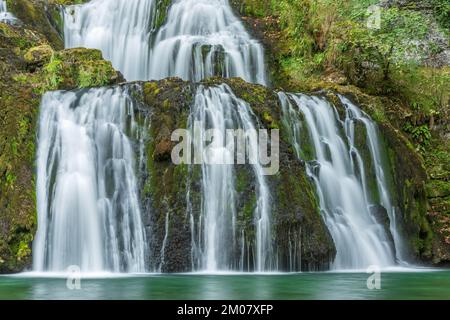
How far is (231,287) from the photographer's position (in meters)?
7.92

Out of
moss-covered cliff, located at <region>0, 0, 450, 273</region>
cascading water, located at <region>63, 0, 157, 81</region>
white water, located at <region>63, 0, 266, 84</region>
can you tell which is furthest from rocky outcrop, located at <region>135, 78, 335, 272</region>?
cascading water, located at <region>63, 0, 157, 81</region>

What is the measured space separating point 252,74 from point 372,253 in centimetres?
734

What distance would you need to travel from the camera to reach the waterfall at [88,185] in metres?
9.84

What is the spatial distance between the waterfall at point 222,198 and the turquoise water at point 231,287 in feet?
2.26

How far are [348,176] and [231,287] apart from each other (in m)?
4.91

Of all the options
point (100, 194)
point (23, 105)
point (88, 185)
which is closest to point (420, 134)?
point (100, 194)

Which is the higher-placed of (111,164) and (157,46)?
(157,46)

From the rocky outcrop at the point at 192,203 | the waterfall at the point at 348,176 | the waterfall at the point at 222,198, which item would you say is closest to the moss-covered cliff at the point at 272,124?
the rocky outcrop at the point at 192,203

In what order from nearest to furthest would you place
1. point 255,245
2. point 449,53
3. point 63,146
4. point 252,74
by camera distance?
point 255,245
point 63,146
point 252,74
point 449,53

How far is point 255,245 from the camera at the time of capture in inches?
395

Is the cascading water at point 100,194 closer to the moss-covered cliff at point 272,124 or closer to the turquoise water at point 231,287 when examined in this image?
the moss-covered cliff at point 272,124
